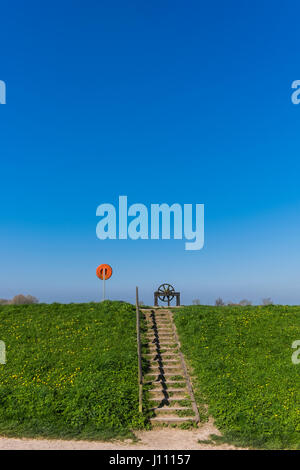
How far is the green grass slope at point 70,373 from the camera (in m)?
13.2

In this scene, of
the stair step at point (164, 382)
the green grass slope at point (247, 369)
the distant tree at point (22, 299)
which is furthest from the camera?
the distant tree at point (22, 299)

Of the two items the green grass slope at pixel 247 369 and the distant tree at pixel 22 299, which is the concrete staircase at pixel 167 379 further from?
the distant tree at pixel 22 299

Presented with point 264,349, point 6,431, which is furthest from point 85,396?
point 264,349

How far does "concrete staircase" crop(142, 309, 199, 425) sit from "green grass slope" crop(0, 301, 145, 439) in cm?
99

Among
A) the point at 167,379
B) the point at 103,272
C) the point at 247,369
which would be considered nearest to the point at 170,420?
the point at 167,379

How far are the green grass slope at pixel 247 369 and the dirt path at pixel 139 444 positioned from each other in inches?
51.5

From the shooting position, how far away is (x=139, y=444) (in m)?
11.8

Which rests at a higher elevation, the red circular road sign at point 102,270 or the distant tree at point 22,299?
the red circular road sign at point 102,270

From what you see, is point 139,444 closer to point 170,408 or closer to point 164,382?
point 170,408

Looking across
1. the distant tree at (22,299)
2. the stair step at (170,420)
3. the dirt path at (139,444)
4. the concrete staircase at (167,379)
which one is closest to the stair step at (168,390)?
the concrete staircase at (167,379)

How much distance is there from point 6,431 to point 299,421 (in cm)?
1141

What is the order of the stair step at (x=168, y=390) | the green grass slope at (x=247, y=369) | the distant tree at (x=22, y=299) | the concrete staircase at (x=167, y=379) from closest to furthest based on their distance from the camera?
1. the green grass slope at (x=247, y=369)
2. the concrete staircase at (x=167, y=379)
3. the stair step at (x=168, y=390)
4. the distant tree at (x=22, y=299)

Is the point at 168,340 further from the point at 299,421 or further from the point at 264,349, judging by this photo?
the point at 299,421

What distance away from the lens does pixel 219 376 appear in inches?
641
